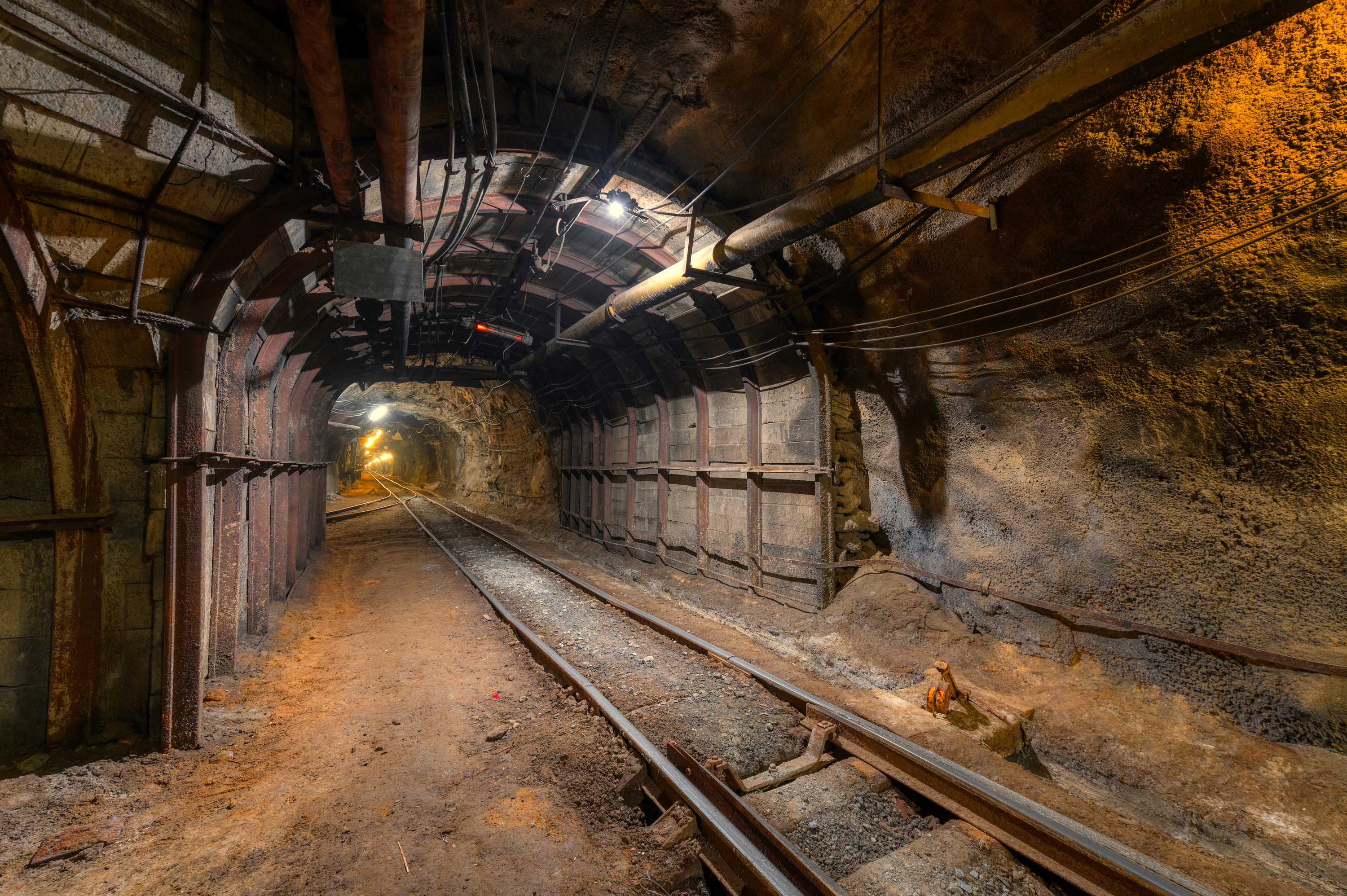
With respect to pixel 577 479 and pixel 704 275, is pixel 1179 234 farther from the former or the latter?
pixel 577 479

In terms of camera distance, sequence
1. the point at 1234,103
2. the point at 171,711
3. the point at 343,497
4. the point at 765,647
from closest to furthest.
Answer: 1. the point at 1234,103
2. the point at 171,711
3. the point at 765,647
4. the point at 343,497

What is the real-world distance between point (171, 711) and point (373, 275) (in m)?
3.90

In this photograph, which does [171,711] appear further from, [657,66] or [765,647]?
[657,66]

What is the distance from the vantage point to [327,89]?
11.3 ft

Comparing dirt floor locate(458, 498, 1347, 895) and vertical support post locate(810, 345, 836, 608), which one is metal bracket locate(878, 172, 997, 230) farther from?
dirt floor locate(458, 498, 1347, 895)

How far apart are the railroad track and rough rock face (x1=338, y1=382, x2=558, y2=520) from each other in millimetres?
14720

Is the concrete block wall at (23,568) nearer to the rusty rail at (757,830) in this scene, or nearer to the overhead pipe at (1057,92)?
the rusty rail at (757,830)

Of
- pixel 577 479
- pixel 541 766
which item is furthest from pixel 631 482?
pixel 541 766

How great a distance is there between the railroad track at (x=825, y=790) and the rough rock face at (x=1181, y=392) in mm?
2580

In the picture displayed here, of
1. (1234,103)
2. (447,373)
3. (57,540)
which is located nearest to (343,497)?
(447,373)

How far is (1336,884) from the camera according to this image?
3090 mm

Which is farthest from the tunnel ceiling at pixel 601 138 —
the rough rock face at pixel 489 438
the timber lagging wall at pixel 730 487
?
the rough rock face at pixel 489 438

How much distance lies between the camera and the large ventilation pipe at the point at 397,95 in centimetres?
286

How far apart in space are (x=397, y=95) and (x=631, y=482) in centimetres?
990
